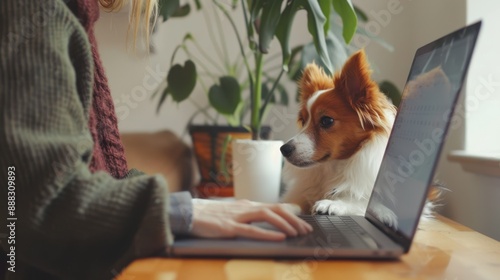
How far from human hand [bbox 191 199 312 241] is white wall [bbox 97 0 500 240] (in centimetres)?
66

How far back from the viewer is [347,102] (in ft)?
3.74

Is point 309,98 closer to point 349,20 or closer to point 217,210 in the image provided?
point 349,20

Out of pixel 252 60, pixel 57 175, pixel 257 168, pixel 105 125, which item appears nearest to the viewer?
pixel 57 175

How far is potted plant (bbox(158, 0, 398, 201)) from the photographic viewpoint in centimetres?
124

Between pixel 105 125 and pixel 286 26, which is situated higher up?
pixel 286 26

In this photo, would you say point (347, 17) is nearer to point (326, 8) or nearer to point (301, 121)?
point (326, 8)

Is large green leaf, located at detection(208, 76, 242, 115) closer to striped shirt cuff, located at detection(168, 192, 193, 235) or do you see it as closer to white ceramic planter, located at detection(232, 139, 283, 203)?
white ceramic planter, located at detection(232, 139, 283, 203)

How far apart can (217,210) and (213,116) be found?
1.38 meters

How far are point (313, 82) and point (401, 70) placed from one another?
0.67 metres

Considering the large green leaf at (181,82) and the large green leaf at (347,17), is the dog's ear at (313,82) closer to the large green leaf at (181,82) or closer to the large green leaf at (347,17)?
the large green leaf at (347,17)

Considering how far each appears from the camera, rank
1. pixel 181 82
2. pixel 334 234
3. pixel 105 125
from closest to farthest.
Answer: pixel 334 234
pixel 105 125
pixel 181 82

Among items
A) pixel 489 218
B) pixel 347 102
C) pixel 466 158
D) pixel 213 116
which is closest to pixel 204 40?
pixel 213 116

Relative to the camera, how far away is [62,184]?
58 cm

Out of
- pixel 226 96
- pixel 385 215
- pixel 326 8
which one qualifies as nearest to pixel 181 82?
pixel 226 96
